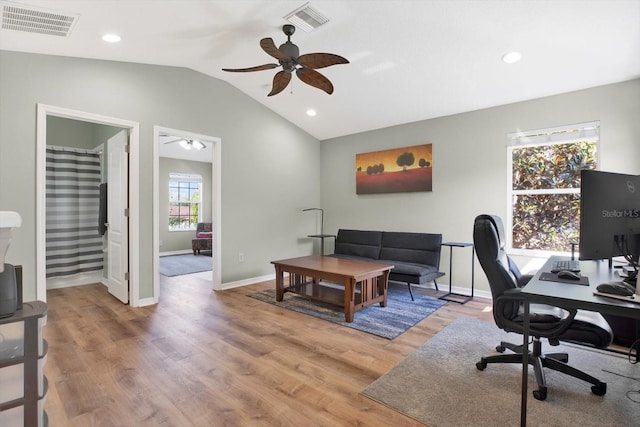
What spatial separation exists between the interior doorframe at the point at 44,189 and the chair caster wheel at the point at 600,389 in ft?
13.8

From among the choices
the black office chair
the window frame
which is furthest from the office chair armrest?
the window frame

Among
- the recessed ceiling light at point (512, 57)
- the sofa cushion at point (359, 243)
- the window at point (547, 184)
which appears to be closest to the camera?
the recessed ceiling light at point (512, 57)

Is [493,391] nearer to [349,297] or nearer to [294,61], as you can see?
[349,297]

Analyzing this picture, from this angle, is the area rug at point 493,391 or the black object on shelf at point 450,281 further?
A: the black object on shelf at point 450,281

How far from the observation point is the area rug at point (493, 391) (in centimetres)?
172

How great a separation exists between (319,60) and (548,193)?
3162 mm

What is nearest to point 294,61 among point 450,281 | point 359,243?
point 359,243

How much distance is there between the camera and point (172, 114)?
13.1 feet

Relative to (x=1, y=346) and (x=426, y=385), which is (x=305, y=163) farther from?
(x=1, y=346)

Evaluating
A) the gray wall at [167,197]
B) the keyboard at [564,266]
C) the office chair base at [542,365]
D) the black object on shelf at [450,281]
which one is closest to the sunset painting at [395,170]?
the black object on shelf at [450,281]

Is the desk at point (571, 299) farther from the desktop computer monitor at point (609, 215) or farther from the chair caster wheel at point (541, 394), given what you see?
the chair caster wheel at point (541, 394)

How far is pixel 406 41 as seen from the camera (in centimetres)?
307

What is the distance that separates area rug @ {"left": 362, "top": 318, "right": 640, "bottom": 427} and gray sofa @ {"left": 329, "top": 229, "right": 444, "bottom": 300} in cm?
136

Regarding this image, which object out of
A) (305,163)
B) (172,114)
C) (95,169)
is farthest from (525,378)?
(95,169)
